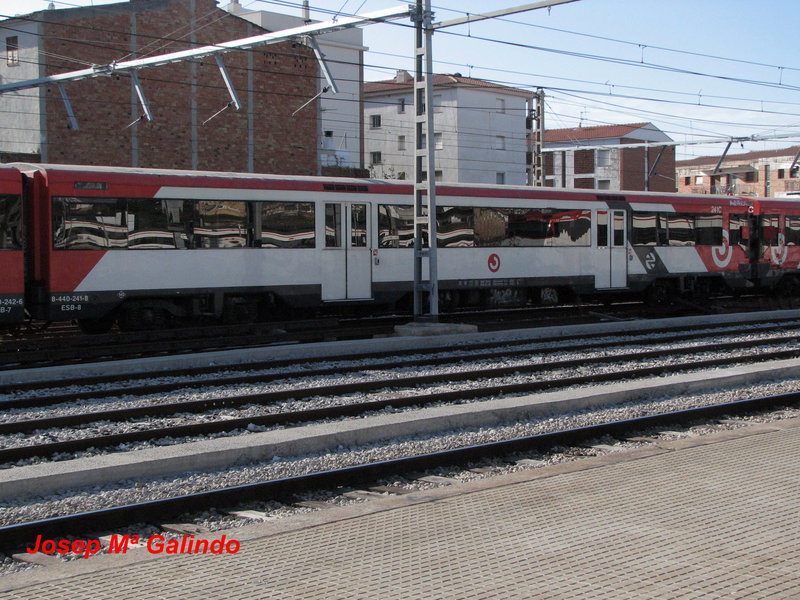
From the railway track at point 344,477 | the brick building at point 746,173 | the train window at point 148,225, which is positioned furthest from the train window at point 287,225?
the brick building at point 746,173

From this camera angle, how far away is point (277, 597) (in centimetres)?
450

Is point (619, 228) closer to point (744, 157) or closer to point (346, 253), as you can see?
point (346, 253)

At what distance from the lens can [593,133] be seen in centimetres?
6994

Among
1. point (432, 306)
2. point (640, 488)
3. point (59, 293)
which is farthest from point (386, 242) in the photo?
point (640, 488)

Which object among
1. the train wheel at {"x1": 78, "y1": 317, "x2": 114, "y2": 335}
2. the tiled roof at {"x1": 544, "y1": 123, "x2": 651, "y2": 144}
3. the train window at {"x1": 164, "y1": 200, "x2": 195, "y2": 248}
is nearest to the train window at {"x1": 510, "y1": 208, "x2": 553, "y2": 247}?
the train window at {"x1": 164, "y1": 200, "x2": 195, "y2": 248}

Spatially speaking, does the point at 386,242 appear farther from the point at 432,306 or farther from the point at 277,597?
the point at 277,597

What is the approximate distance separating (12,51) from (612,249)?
2457cm

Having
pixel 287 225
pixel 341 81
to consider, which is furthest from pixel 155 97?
pixel 287 225

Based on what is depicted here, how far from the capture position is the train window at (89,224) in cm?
1445

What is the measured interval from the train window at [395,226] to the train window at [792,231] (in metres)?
13.0

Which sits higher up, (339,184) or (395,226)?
(339,184)

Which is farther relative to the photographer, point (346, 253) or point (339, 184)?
point (346, 253)

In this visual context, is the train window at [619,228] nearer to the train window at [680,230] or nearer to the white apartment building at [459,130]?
the train window at [680,230]

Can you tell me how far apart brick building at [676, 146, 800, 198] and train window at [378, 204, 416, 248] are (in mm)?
63846
